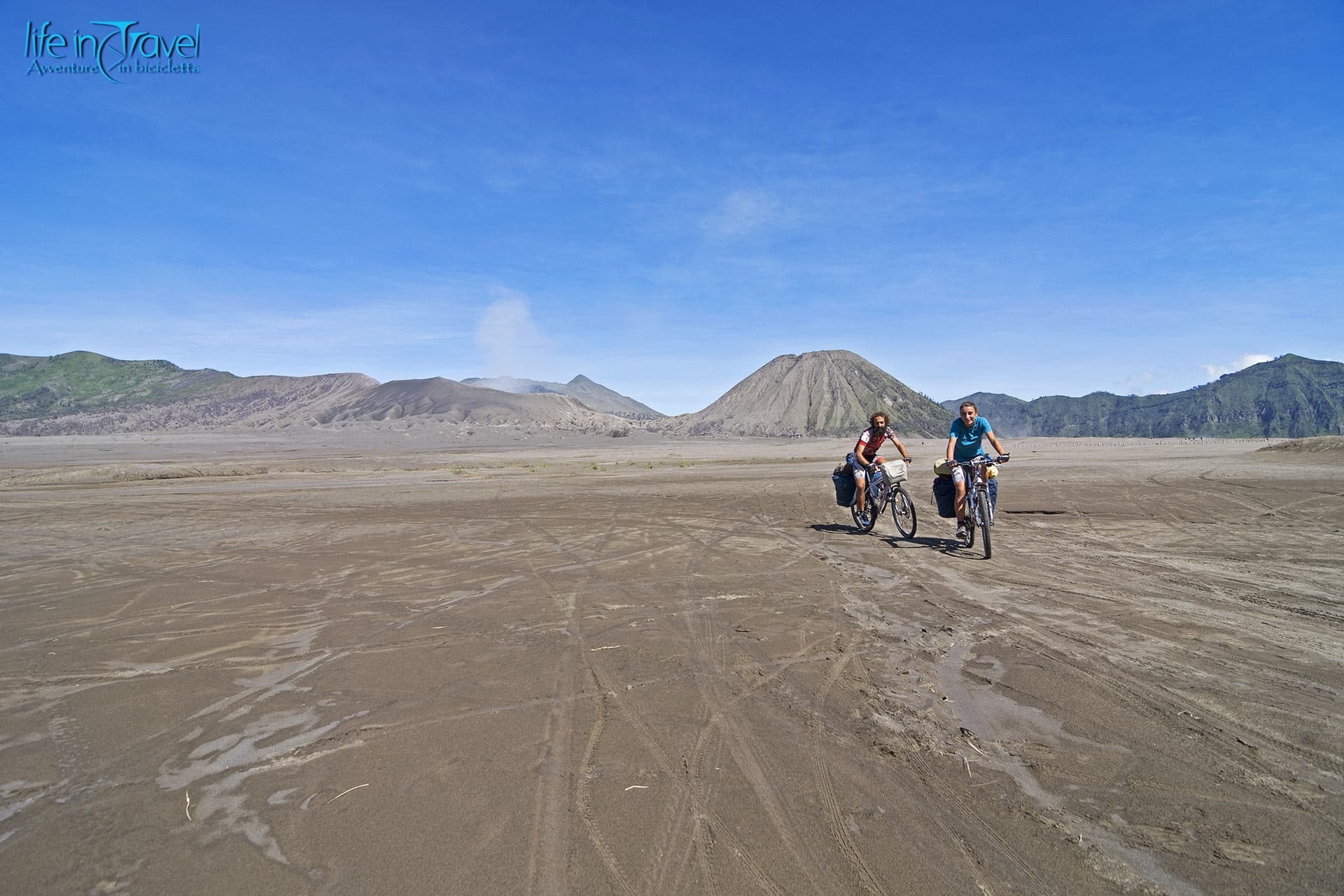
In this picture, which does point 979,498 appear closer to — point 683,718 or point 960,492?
point 960,492

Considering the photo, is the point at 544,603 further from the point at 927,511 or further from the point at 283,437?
the point at 283,437

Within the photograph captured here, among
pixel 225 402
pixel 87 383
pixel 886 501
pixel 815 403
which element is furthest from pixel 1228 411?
pixel 87 383

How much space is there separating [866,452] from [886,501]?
36.6 inches

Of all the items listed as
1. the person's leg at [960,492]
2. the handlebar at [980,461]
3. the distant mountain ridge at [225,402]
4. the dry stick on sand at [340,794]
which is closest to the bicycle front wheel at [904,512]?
the person's leg at [960,492]

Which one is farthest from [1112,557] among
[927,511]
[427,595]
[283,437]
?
[283,437]

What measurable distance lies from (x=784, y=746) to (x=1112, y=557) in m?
7.31

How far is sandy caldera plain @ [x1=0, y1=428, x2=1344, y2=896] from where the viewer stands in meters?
2.71

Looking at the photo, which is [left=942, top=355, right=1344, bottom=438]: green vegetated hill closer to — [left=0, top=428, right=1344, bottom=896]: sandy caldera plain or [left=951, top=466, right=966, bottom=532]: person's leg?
[left=951, top=466, right=966, bottom=532]: person's leg

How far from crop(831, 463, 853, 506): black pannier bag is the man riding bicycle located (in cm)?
208

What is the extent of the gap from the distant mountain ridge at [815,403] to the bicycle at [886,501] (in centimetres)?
9210

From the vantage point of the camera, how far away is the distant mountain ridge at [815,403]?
364ft

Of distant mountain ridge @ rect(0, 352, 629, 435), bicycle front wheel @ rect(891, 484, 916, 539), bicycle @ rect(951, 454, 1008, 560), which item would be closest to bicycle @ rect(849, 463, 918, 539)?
bicycle front wheel @ rect(891, 484, 916, 539)

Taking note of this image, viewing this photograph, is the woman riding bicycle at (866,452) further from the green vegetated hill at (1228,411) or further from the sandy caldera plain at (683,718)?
the green vegetated hill at (1228,411)

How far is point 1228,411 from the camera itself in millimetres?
139500
